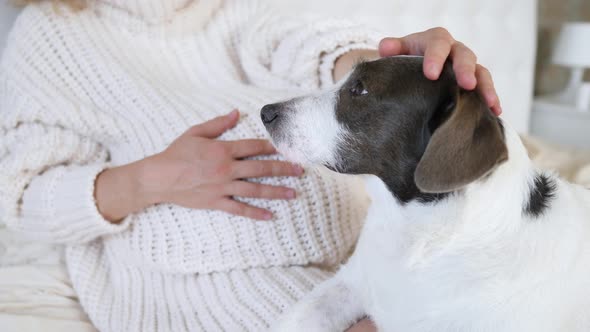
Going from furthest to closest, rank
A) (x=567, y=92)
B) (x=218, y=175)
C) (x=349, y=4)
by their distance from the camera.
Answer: (x=567, y=92) → (x=349, y=4) → (x=218, y=175)

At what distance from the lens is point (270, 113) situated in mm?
866

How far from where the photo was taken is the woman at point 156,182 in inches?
39.8

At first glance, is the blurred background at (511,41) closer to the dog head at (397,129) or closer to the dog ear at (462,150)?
the dog head at (397,129)

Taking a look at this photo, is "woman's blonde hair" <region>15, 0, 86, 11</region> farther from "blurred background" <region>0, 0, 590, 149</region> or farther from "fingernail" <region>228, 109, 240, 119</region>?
"blurred background" <region>0, 0, 590, 149</region>

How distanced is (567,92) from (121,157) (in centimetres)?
253

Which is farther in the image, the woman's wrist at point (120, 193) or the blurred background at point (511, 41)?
the blurred background at point (511, 41)

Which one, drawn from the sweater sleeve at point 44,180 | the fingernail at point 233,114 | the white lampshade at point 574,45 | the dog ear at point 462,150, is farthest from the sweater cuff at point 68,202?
the white lampshade at point 574,45

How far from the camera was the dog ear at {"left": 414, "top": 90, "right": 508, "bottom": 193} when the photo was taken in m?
0.66

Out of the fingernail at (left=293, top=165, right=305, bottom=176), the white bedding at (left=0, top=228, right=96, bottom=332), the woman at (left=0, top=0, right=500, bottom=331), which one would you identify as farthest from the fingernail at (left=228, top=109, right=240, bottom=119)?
the white bedding at (left=0, top=228, right=96, bottom=332)

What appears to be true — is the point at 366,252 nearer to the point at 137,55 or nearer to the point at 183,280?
the point at 183,280

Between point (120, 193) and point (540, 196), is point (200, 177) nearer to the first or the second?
point (120, 193)

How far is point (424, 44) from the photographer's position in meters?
0.87

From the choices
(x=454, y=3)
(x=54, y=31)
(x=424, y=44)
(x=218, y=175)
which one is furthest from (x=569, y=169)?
(x=54, y=31)

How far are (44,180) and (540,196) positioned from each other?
0.91 m
